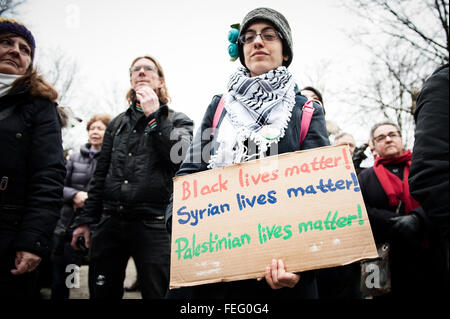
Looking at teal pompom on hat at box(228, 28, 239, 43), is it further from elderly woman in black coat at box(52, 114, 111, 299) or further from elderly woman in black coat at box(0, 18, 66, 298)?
elderly woman in black coat at box(52, 114, 111, 299)

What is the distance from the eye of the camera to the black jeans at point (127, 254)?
6.73 feet

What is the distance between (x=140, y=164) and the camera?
2.22 m

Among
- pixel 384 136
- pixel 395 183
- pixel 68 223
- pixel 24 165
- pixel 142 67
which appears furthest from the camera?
pixel 68 223

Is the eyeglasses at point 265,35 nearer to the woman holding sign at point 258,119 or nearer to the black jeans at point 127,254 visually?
the woman holding sign at point 258,119

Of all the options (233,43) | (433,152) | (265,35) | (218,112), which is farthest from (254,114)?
(433,152)

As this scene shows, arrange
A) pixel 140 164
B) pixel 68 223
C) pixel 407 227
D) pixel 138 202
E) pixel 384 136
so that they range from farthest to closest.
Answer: pixel 68 223, pixel 384 136, pixel 407 227, pixel 140 164, pixel 138 202

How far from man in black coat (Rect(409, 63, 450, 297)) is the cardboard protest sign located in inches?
9.5

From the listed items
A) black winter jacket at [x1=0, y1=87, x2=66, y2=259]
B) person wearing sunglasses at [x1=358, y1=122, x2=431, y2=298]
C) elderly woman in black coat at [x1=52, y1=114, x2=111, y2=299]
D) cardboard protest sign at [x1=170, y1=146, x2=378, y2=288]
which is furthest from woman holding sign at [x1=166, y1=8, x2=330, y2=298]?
elderly woman in black coat at [x1=52, y1=114, x2=111, y2=299]

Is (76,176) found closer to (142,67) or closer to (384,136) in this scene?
(142,67)

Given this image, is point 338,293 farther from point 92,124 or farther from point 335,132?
point 92,124

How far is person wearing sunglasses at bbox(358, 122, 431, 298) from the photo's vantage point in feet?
7.76

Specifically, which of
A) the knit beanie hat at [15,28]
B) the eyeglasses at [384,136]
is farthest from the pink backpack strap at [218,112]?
the eyeglasses at [384,136]

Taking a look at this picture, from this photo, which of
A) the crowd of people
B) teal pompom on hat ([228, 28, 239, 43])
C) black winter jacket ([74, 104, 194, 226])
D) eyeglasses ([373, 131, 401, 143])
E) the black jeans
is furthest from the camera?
eyeglasses ([373, 131, 401, 143])

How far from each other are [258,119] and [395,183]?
1.97 meters
